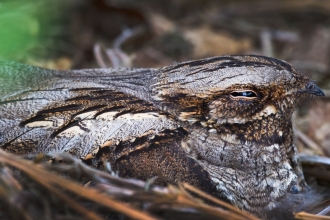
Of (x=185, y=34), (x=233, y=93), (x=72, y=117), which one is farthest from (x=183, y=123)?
(x=185, y=34)

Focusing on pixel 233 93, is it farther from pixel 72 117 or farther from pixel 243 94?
pixel 72 117

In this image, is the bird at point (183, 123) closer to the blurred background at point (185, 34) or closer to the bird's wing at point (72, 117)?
the bird's wing at point (72, 117)

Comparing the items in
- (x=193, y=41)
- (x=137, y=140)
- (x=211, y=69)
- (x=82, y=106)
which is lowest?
(x=137, y=140)

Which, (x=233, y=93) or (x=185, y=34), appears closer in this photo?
(x=233, y=93)

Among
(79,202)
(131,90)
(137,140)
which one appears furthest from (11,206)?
(131,90)

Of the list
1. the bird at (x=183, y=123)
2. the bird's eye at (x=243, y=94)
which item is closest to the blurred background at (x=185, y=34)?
the bird at (x=183, y=123)

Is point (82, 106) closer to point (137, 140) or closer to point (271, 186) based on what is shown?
point (137, 140)
